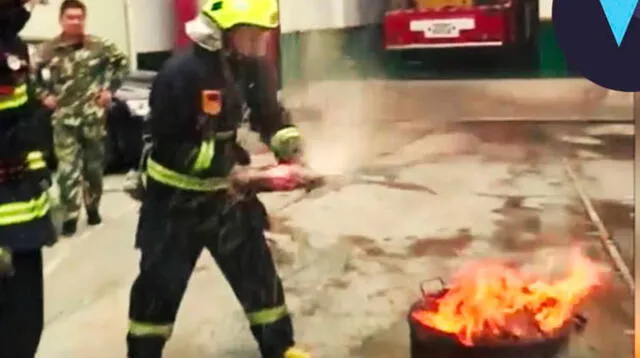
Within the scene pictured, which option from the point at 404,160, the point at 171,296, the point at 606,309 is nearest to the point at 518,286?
the point at 606,309

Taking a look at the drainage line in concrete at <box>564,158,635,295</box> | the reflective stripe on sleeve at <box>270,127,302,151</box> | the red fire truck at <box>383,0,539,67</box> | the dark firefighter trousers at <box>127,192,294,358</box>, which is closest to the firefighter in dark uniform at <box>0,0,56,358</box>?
the dark firefighter trousers at <box>127,192,294,358</box>

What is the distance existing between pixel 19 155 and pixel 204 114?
22 cm

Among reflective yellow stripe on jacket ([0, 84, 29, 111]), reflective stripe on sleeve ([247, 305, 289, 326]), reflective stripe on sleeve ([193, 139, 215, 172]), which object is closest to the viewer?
reflective yellow stripe on jacket ([0, 84, 29, 111])

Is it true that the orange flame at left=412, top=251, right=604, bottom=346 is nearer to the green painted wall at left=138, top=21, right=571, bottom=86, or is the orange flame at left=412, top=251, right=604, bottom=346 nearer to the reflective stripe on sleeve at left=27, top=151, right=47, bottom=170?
the green painted wall at left=138, top=21, right=571, bottom=86

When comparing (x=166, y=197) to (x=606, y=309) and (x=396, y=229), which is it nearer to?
(x=396, y=229)

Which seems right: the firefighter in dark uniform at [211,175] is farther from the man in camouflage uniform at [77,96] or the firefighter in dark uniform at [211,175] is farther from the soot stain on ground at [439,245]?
the soot stain on ground at [439,245]

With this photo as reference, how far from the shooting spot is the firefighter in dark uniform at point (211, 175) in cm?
126

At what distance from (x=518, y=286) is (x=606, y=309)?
0.12 m

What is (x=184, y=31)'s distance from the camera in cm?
127

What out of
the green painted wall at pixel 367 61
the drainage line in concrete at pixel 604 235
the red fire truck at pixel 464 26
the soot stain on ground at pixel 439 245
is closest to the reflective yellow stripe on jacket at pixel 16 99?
the green painted wall at pixel 367 61

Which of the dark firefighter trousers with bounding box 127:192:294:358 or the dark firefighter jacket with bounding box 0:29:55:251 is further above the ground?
the dark firefighter jacket with bounding box 0:29:55:251

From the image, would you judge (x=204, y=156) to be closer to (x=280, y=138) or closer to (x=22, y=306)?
(x=280, y=138)

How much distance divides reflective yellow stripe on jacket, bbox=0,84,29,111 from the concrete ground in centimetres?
18

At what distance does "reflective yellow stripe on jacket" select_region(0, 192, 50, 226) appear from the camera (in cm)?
120
